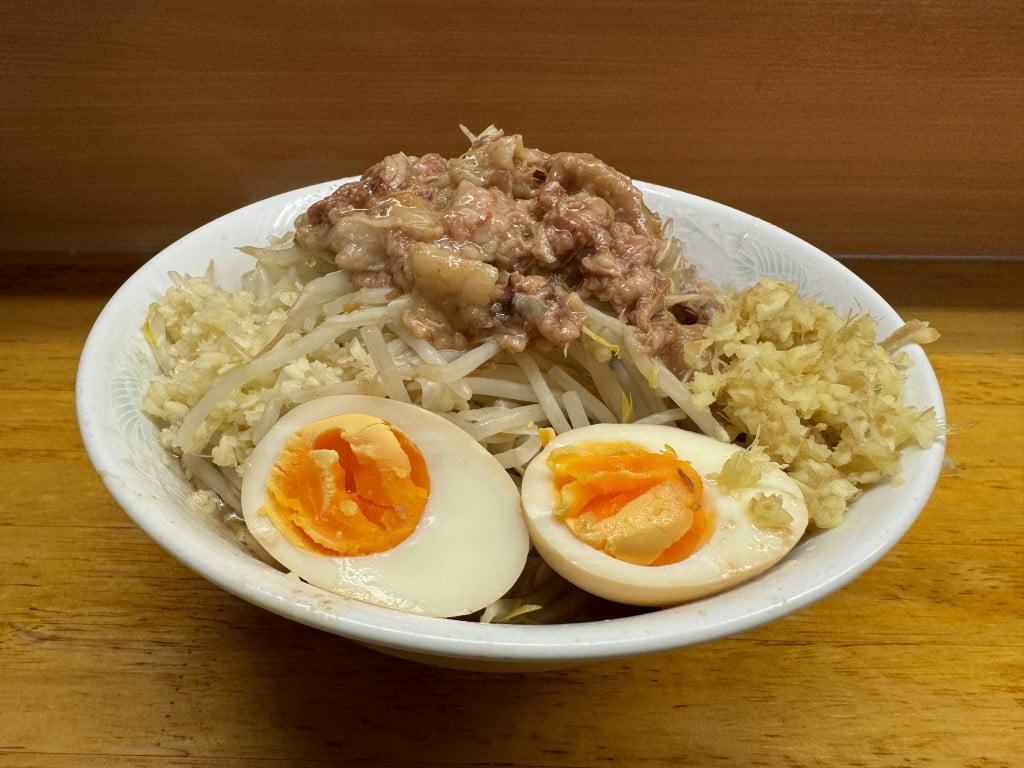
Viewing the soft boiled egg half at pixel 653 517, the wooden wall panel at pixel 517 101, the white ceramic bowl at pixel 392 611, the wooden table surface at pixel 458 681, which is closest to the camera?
the white ceramic bowl at pixel 392 611

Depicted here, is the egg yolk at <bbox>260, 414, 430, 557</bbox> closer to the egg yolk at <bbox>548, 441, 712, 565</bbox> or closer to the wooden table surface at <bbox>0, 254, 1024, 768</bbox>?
the egg yolk at <bbox>548, 441, 712, 565</bbox>

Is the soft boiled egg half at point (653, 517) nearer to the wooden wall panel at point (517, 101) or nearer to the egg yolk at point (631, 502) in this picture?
the egg yolk at point (631, 502)

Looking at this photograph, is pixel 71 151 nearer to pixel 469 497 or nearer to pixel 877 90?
pixel 469 497

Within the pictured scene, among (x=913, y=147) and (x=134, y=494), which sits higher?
(x=913, y=147)

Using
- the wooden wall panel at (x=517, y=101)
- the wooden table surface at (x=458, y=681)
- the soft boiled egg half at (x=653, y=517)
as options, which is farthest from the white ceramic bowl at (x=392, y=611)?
the wooden wall panel at (x=517, y=101)

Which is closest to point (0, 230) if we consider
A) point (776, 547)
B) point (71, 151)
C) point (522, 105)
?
point (71, 151)

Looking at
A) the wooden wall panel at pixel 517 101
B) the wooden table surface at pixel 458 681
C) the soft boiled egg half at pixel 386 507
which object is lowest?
the wooden table surface at pixel 458 681
